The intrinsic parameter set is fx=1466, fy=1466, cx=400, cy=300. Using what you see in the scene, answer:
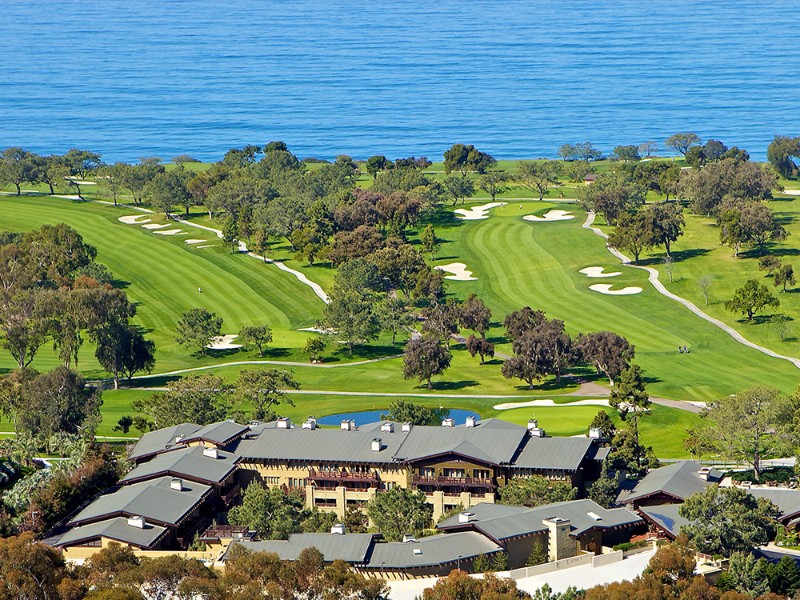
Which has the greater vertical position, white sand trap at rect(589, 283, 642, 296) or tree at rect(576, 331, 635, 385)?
white sand trap at rect(589, 283, 642, 296)

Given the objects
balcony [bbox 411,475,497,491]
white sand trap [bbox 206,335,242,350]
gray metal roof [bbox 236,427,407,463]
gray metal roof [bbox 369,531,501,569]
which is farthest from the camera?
white sand trap [bbox 206,335,242,350]

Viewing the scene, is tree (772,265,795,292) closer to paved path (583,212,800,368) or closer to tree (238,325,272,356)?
paved path (583,212,800,368)

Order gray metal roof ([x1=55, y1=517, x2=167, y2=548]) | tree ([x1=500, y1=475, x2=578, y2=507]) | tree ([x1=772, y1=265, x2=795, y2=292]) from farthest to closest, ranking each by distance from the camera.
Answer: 1. tree ([x1=772, y1=265, x2=795, y2=292])
2. tree ([x1=500, y1=475, x2=578, y2=507])
3. gray metal roof ([x1=55, y1=517, x2=167, y2=548])

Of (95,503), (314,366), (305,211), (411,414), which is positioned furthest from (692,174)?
(95,503)

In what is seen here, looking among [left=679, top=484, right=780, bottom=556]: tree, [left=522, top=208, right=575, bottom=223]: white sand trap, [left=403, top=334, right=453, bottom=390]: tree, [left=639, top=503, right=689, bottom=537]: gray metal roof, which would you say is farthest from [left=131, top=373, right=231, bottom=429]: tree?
[left=522, top=208, right=575, bottom=223]: white sand trap

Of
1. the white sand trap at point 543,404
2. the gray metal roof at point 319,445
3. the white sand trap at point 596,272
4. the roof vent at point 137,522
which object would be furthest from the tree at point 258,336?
the roof vent at point 137,522

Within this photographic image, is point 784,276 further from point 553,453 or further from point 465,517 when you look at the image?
point 465,517

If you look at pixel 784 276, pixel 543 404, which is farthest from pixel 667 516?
pixel 784 276
